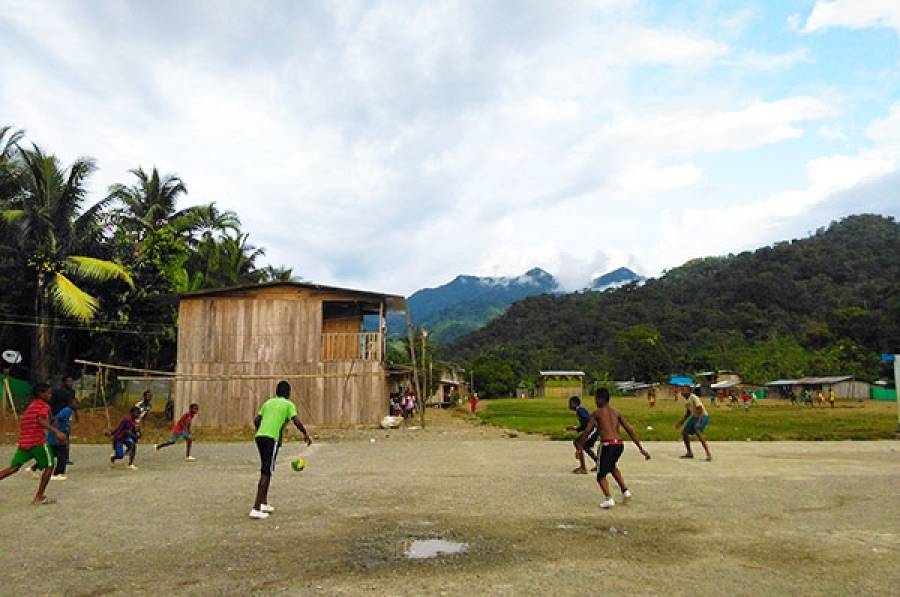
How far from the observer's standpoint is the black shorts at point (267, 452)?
8.31 m

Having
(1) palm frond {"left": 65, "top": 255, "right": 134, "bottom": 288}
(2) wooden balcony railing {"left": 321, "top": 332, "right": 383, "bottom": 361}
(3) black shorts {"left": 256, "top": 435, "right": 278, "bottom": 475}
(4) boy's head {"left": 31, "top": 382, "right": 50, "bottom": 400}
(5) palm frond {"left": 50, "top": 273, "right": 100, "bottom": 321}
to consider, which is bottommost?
(3) black shorts {"left": 256, "top": 435, "right": 278, "bottom": 475}

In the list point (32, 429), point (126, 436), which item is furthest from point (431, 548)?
point (126, 436)

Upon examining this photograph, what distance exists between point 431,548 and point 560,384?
253ft

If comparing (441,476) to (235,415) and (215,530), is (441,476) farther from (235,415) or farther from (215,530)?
(235,415)

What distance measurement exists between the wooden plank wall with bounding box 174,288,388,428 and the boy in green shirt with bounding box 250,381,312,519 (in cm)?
1618

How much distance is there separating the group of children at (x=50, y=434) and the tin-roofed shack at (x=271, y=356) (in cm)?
976

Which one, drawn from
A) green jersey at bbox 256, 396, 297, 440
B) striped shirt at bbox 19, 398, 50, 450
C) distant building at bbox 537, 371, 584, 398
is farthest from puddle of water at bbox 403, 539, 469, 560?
distant building at bbox 537, 371, 584, 398

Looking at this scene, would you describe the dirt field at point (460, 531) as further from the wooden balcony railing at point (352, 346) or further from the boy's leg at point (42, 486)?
the wooden balcony railing at point (352, 346)

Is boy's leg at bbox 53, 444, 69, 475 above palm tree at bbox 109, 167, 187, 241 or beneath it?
beneath

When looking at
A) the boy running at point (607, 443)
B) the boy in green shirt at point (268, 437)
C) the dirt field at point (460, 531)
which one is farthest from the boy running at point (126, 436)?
the boy running at point (607, 443)

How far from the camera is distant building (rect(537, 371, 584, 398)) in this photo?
81.6m

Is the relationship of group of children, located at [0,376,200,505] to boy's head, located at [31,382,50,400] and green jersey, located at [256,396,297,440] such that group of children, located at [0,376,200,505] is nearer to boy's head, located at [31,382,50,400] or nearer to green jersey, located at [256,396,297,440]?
boy's head, located at [31,382,50,400]

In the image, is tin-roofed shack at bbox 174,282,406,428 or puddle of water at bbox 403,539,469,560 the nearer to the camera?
puddle of water at bbox 403,539,469,560

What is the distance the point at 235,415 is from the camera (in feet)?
83.1
